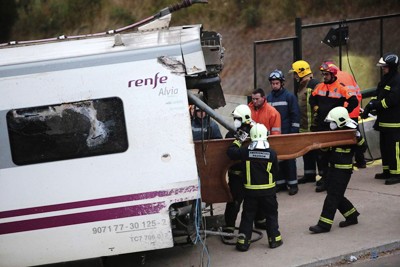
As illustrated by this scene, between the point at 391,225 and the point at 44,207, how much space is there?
4370 mm

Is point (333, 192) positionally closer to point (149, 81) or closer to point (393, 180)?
point (393, 180)

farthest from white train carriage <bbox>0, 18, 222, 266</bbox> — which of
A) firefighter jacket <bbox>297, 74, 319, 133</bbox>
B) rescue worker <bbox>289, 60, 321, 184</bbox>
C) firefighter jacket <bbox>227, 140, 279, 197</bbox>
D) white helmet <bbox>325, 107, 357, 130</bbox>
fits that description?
rescue worker <bbox>289, 60, 321, 184</bbox>

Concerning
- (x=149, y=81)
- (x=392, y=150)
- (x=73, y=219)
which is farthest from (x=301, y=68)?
(x=73, y=219)

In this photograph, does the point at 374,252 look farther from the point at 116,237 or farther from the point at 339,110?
the point at 116,237

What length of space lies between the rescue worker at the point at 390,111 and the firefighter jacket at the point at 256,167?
10.1ft

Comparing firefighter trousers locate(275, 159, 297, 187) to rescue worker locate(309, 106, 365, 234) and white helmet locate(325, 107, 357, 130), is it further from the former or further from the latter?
white helmet locate(325, 107, 357, 130)

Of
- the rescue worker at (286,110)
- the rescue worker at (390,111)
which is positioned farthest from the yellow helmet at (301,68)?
the rescue worker at (390,111)

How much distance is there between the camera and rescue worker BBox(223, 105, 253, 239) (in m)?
8.20

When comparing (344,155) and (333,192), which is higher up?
(344,155)

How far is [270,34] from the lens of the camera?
91.0ft

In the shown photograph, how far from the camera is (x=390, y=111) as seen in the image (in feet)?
34.0

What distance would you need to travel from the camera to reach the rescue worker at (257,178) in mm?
7911

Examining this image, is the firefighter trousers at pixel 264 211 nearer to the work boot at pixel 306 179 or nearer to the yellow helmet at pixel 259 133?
the yellow helmet at pixel 259 133

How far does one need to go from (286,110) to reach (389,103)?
1521 mm
